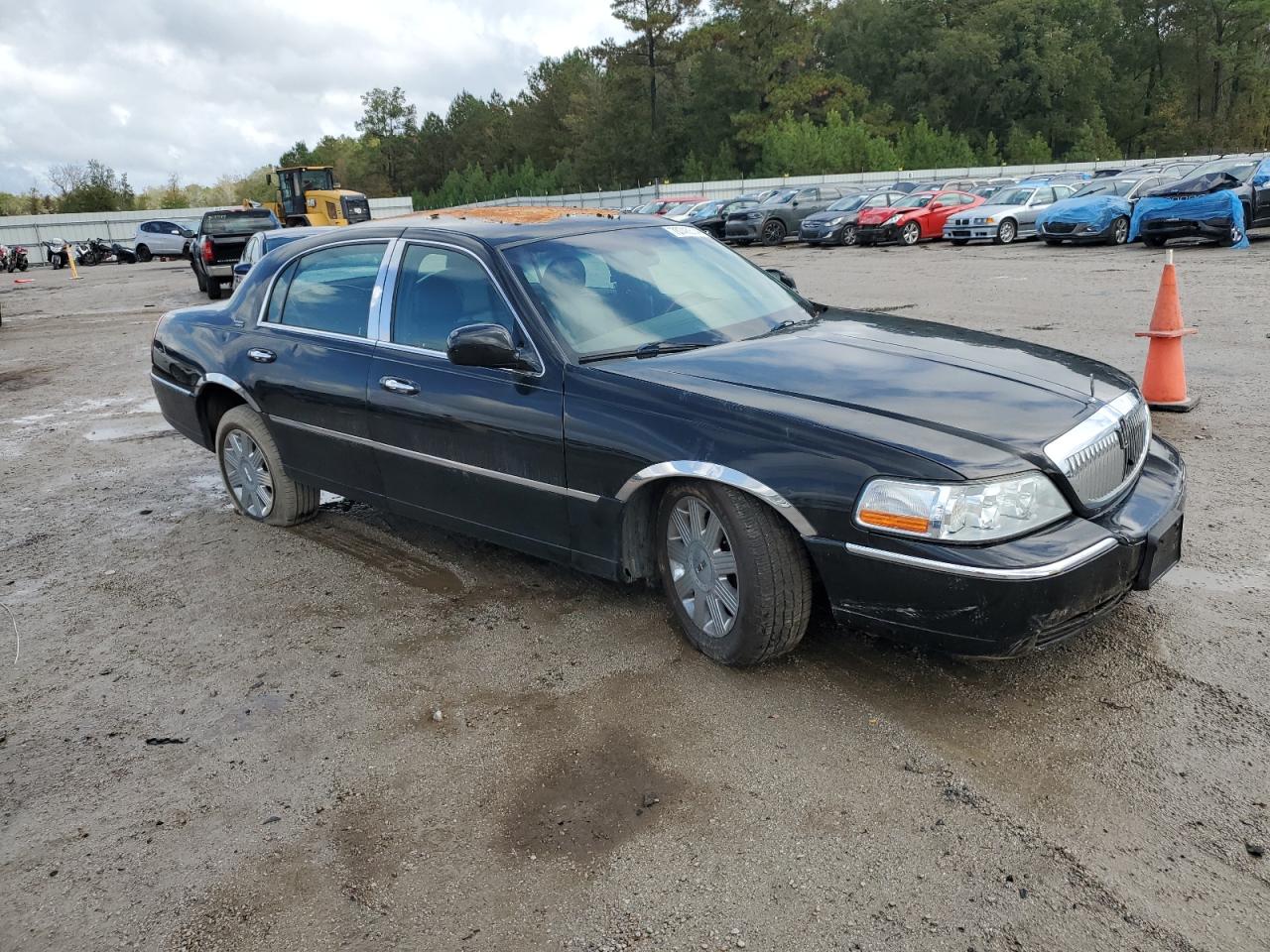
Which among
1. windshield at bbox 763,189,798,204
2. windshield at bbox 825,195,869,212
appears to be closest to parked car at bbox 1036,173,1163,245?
windshield at bbox 825,195,869,212

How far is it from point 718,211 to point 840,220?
17.9 feet

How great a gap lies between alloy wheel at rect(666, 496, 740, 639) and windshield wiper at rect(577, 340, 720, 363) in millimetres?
671

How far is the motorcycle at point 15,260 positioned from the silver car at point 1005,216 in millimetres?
34384

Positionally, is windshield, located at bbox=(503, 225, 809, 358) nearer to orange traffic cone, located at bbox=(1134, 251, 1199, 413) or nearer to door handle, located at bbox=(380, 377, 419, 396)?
door handle, located at bbox=(380, 377, 419, 396)

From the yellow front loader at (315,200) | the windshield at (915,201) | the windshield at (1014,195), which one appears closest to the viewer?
the windshield at (1014,195)

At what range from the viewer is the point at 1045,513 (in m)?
3.05

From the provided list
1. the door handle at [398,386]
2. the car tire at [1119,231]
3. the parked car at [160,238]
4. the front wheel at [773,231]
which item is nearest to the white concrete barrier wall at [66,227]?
the parked car at [160,238]

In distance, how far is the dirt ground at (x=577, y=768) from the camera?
97.3 inches

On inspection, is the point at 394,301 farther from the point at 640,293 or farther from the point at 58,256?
the point at 58,256

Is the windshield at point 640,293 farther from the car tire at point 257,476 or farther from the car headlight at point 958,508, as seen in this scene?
the car tire at point 257,476

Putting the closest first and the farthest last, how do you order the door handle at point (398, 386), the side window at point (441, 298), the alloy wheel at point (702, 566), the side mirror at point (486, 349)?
the alloy wheel at point (702, 566), the side mirror at point (486, 349), the side window at point (441, 298), the door handle at point (398, 386)

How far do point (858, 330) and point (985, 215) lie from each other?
839 inches

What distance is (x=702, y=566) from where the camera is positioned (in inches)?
141

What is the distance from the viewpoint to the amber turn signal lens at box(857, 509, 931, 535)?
9.77 feet
